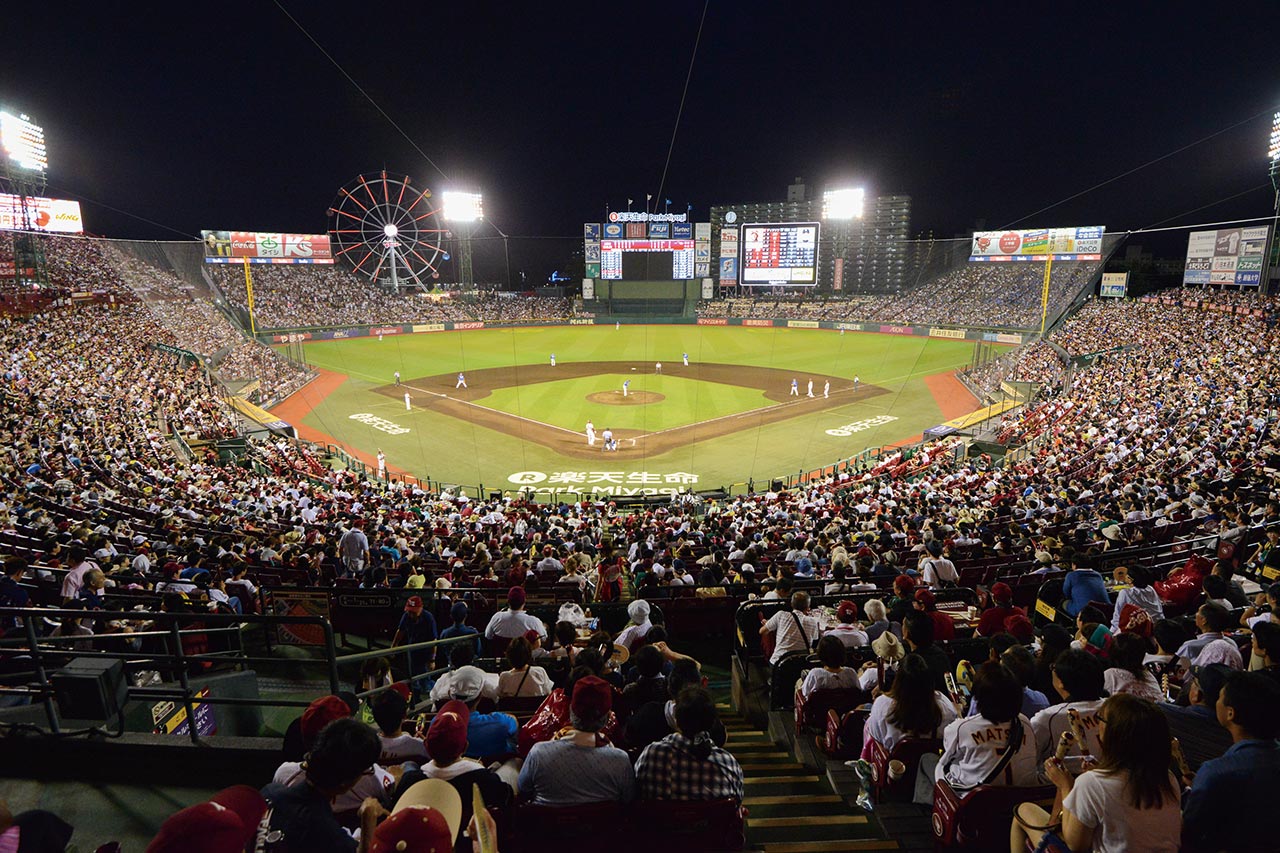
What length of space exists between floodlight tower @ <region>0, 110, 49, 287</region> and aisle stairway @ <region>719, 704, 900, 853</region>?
54397 mm

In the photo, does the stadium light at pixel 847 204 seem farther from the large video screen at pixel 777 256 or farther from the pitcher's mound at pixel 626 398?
the pitcher's mound at pixel 626 398

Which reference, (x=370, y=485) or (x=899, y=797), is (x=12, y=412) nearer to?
(x=370, y=485)

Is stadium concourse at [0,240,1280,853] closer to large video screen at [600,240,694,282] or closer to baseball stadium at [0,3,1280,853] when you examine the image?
baseball stadium at [0,3,1280,853]

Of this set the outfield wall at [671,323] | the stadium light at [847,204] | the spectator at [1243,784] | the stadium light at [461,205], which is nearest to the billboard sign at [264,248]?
the outfield wall at [671,323]

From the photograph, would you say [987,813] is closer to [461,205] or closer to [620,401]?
[620,401]

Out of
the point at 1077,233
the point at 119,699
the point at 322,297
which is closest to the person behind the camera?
the point at 119,699

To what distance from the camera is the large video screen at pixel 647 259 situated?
8781 centimetres

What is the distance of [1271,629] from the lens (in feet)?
15.0

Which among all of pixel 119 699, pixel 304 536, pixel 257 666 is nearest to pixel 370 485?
pixel 304 536

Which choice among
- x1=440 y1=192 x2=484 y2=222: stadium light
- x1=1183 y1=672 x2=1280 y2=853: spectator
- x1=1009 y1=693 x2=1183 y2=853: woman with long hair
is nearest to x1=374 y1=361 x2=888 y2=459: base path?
x1=1183 y1=672 x2=1280 y2=853: spectator

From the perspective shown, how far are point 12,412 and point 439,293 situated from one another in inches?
3187

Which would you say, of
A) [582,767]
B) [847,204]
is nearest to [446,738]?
[582,767]

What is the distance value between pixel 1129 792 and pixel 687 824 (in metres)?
2.05

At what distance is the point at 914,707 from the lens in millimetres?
4180
